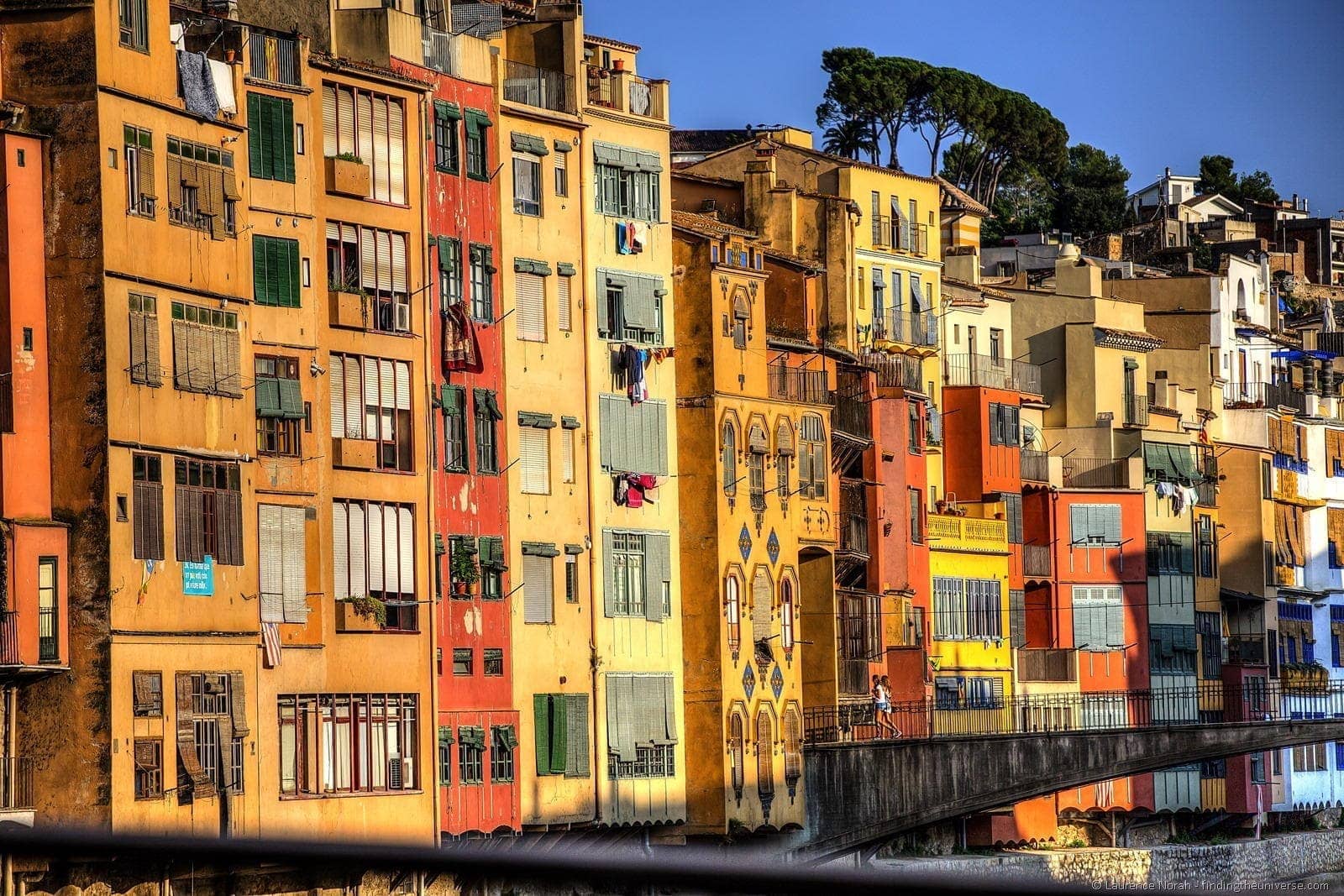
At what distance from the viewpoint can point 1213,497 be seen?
103 m

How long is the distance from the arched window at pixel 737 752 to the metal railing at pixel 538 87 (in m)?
15.1

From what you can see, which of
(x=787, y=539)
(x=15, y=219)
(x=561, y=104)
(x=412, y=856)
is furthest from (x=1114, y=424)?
(x=412, y=856)

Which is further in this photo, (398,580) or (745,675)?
(745,675)

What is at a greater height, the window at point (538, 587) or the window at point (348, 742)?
the window at point (538, 587)

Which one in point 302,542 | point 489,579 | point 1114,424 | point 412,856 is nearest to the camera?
point 412,856

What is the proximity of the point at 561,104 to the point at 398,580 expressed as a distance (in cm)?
1367

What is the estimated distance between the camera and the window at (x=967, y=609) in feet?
263

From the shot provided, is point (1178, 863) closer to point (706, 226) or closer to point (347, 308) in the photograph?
point (706, 226)

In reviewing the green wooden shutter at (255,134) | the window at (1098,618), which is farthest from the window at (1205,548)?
the green wooden shutter at (255,134)

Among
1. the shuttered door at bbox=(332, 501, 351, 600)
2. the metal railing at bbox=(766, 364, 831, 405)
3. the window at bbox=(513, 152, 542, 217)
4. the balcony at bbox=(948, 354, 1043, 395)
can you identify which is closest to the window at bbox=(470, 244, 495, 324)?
the window at bbox=(513, 152, 542, 217)

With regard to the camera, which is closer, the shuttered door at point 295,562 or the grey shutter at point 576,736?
the shuttered door at point 295,562

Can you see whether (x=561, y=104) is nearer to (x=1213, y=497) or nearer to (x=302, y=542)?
(x=302, y=542)

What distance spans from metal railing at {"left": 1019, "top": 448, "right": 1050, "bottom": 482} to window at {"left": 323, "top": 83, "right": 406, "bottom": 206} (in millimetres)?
44543

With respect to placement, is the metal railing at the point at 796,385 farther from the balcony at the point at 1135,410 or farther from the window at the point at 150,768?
the balcony at the point at 1135,410
